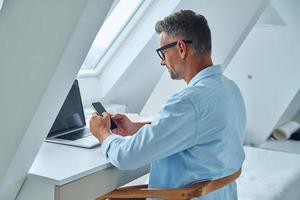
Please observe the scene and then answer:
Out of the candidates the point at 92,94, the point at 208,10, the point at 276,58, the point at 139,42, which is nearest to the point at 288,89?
the point at 276,58

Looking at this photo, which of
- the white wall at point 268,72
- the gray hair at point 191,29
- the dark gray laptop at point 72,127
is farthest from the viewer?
the white wall at point 268,72

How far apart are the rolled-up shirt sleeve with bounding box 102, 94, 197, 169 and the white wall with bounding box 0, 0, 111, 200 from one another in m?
0.32

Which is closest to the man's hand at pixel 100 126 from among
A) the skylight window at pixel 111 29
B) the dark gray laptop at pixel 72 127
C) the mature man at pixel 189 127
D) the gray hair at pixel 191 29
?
the mature man at pixel 189 127

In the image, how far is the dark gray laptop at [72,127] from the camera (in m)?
1.87

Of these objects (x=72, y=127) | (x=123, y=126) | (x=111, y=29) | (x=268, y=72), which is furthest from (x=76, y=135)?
(x=268, y=72)

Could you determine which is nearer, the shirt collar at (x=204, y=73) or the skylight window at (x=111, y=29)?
the shirt collar at (x=204, y=73)

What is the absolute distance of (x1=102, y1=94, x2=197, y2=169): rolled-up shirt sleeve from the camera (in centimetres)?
142

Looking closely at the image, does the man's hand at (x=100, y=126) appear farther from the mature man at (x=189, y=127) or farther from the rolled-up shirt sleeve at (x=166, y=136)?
the rolled-up shirt sleeve at (x=166, y=136)

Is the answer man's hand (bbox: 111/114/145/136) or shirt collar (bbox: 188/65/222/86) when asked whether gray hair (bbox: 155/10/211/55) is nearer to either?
shirt collar (bbox: 188/65/222/86)

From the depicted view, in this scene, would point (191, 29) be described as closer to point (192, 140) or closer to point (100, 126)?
point (192, 140)

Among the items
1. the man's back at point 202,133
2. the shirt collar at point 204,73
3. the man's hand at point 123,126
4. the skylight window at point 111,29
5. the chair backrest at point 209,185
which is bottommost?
the chair backrest at point 209,185

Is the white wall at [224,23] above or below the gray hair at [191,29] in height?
above

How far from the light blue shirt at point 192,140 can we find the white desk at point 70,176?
90mm

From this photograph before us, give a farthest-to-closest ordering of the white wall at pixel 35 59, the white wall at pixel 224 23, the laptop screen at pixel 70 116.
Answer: the white wall at pixel 224 23, the laptop screen at pixel 70 116, the white wall at pixel 35 59
